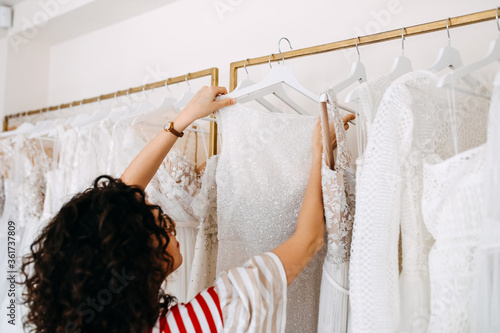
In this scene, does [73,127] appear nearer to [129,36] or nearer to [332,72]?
[129,36]

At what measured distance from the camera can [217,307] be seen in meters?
0.96

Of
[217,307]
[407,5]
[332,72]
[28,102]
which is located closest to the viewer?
[217,307]

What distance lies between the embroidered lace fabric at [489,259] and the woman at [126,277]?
36 centimetres

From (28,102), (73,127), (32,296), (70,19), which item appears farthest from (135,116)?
(28,102)

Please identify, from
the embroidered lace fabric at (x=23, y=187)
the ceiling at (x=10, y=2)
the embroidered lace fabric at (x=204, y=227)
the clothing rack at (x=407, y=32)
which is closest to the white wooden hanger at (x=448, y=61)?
the clothing rack at (x=407, y=32)

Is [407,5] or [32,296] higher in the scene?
[407,5]

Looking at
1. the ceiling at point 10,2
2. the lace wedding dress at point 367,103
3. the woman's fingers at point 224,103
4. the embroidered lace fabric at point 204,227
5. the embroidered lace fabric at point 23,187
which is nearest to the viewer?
the lace wedding dress at point 367,103

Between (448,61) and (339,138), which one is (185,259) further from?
(448,61)

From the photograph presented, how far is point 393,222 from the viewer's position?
0.91 m

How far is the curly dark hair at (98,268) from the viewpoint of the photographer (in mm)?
866

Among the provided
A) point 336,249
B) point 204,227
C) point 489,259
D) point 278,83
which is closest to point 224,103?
point 278,83

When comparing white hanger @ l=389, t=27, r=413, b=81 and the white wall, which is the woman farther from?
the white wall

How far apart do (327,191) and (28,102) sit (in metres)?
2.27

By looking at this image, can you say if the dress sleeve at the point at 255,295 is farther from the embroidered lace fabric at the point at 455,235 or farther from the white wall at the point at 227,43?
the white wall at the point at 227,43
